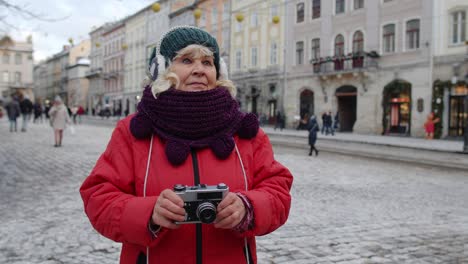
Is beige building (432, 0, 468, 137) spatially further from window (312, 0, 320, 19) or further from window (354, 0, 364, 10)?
window (312, 0, 320, 19)

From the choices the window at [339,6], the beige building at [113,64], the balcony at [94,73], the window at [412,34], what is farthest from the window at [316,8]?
the balcony at [94,73]

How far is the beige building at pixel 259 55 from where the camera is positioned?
122ft

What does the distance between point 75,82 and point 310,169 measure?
301ft

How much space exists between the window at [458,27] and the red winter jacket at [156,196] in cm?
2625

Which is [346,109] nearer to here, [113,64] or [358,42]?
[358,42]

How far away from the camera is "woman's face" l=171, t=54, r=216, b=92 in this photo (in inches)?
78.2

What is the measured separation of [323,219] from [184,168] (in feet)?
15.8

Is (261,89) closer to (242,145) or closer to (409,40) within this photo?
(409,40)

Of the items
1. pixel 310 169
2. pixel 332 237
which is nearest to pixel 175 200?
pixel 332 237

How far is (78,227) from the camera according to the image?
5652 mm

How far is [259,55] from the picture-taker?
1561 inches

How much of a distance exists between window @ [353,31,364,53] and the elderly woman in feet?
97.6

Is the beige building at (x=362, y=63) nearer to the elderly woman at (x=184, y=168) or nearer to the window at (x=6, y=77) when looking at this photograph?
the elderly woman at (x=184, y=168)

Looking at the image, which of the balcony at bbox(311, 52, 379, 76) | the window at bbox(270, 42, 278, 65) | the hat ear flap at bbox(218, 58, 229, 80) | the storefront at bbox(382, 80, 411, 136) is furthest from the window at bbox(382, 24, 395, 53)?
the hat ear flap at bbox(218, 58, 229, 80)
